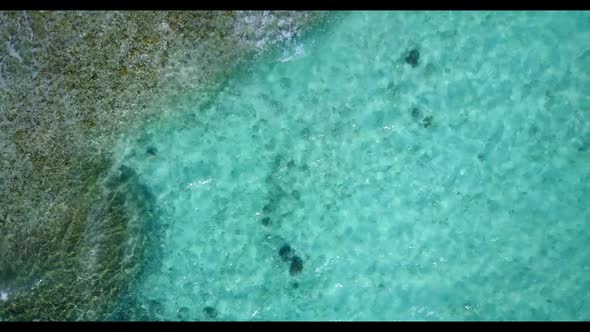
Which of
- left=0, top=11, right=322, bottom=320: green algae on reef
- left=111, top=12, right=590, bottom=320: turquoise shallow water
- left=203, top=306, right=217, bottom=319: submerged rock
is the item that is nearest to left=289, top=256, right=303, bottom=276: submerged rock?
left=111, top=12, right=590, bottom=320: turquoise shallow water

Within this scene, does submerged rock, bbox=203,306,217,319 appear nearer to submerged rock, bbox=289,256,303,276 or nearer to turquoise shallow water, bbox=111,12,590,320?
turquoise shallow water, bbox=111,12,590,320

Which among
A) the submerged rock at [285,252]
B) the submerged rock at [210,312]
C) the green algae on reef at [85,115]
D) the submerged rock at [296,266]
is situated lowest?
the submerged rock at [210,312]

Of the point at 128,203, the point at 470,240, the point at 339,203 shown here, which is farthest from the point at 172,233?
the point at 470,240

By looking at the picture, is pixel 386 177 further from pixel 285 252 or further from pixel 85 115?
pixel 85 115

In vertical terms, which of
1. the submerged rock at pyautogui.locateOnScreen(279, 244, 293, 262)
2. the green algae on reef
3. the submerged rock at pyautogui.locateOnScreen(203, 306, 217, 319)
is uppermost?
the green algae on reef

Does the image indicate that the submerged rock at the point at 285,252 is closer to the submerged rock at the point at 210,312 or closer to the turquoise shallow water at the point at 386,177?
the turquoise shallow water at the point at 386,177

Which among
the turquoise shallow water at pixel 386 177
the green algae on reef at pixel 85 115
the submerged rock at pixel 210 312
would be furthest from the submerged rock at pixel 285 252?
the green algae on reef at pixel 85 115
